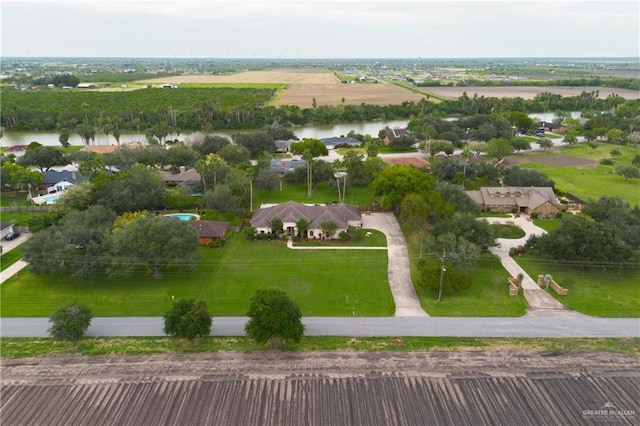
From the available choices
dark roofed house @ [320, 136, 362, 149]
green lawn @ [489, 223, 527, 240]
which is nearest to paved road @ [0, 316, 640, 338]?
green lawn @ [489, 223, 527, 240]

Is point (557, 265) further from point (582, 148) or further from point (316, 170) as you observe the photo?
point (582, 148)

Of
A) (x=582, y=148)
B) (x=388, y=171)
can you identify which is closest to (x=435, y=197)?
(x=388, y=171)

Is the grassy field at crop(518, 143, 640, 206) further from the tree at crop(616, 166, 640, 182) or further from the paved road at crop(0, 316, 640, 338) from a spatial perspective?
the paved road at crop(0, 316, 640, 338)

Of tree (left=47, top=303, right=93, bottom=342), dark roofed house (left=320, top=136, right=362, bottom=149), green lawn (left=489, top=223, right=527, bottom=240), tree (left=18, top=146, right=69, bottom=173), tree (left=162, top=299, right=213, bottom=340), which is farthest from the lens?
dark roofed house (left=320, top=136, right=362, bottom=149)

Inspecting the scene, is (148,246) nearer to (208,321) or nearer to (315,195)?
(208,321)

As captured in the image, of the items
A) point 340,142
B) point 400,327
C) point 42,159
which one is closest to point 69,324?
point 400,327
